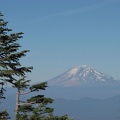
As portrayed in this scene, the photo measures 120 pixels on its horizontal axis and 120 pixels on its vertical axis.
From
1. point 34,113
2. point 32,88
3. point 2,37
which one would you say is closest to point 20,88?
point 32,88

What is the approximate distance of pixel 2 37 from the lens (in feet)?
70.9

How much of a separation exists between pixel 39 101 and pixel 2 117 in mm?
2614

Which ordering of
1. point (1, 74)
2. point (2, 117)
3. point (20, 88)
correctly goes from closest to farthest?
point (1, 74) < point (2, 117) < point (20, 88)

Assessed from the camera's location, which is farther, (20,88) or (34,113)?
(20,88)

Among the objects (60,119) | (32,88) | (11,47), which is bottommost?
(60,119)

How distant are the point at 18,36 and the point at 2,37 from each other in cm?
99

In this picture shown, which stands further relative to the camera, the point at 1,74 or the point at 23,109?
the point at 23,109

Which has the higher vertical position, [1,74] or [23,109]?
[1,74]

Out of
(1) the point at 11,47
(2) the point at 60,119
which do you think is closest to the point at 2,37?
(1) the point at 11,47

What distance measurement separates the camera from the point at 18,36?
22047 mm

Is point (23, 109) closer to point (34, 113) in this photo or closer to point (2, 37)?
point (34, 113)

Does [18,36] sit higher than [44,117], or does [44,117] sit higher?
[18,36]

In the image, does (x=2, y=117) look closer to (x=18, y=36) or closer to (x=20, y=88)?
(x=20, y=88)

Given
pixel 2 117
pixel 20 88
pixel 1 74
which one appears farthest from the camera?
pixel 20 88
